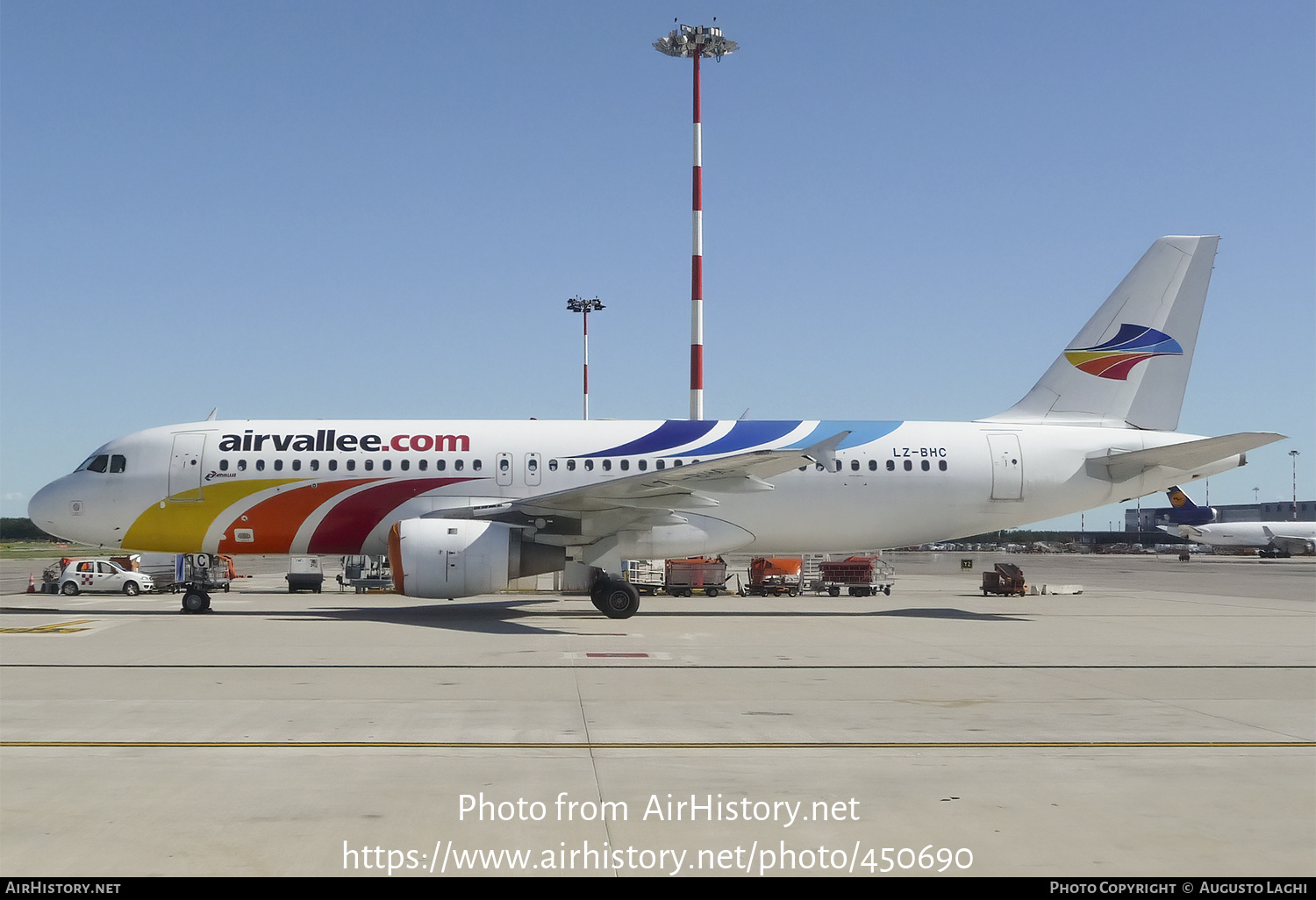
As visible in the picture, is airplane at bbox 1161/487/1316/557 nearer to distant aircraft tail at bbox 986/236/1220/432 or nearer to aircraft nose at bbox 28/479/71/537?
distant aircraft tail at bbox 986/236/1220/432

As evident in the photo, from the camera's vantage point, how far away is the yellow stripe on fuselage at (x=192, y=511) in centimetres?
2175

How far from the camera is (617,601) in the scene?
20.5 m

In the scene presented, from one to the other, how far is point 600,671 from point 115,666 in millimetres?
5753

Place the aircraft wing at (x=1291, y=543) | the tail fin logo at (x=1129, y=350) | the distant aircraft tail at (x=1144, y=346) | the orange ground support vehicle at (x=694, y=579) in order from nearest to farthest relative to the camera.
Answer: the distant aircraft tail at (x=1144, y=346), the tail fin logo at (x=1129, y=350), the orange ground support vehicle at (x=694, y=579), the aircraft wing at (x=1291, y=543)

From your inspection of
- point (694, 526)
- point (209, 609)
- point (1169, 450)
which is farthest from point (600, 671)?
point (1169, 450)

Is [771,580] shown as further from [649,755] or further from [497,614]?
[649,755]

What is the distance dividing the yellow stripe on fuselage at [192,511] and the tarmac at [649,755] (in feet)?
18.1

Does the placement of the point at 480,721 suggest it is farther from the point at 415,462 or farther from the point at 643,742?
the point at 415,462

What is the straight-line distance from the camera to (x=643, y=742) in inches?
320

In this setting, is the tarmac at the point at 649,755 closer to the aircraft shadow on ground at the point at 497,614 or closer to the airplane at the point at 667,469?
the aircraft shadow on ground at the point at 497,614

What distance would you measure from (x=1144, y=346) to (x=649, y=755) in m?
20.7

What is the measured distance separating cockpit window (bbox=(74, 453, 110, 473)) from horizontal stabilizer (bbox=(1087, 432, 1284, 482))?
21589mm

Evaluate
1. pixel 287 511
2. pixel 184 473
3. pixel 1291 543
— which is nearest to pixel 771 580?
pixel 287 511

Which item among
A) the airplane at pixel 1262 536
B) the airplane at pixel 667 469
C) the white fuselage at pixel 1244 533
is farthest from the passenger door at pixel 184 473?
the white fuselage at pixel 1244 533
